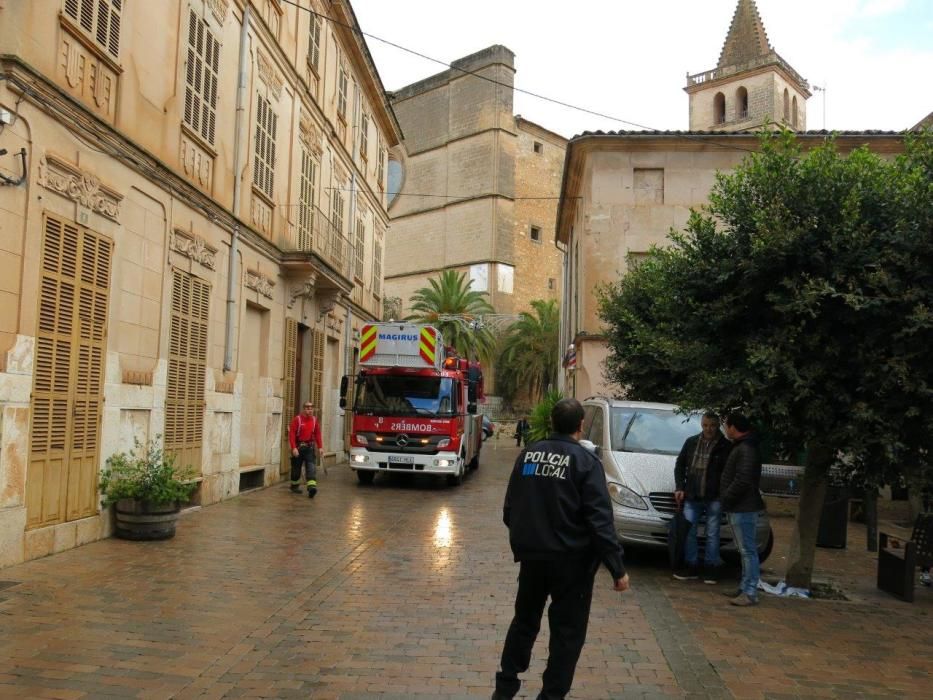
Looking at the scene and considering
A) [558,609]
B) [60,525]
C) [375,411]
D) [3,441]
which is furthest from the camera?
[375,411]

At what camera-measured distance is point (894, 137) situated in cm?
2358

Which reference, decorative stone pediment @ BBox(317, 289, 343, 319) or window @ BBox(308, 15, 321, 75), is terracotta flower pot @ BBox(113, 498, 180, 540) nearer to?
decorative stone pediment @ BBox(317, 289, 343, 319)

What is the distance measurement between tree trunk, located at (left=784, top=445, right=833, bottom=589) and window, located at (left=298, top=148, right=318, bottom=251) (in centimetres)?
1262

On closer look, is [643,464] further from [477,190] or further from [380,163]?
[477,190]

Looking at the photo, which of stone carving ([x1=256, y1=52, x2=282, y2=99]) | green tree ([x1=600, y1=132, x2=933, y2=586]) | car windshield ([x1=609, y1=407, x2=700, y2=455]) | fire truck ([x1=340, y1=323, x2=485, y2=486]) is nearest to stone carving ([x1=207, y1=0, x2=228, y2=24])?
stone carving ([x1=256, y1=52, x2=282, y2=99])

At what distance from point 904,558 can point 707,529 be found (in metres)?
1.77

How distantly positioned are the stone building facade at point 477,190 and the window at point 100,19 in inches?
1811

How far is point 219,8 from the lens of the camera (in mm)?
13250

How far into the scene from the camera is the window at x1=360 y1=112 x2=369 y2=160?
25.1m

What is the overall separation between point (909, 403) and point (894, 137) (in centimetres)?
1985

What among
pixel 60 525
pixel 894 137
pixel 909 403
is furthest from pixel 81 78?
pixel 894 137

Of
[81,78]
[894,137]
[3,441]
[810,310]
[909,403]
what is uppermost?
[894,137]

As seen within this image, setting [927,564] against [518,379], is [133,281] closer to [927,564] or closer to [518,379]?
[927,564]

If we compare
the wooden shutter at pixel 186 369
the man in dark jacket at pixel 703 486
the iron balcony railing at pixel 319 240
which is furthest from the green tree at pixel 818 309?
the iron balcony railing at pixel 319 240
